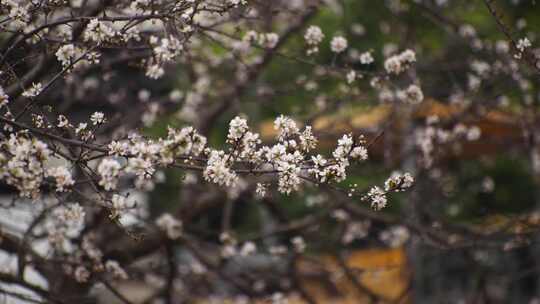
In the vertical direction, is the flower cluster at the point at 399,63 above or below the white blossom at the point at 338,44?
below

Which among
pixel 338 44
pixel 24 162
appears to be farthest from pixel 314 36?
pixel 24 162

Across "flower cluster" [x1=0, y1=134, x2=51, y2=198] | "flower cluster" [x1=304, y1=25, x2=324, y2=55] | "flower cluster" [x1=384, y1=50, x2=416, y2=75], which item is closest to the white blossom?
"flower cluster" [x1=304, y1=25, x2=324, y2=55]

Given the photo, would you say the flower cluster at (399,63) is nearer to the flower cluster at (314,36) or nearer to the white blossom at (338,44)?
the white blossom at (338,44)

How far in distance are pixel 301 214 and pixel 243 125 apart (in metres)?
7.72

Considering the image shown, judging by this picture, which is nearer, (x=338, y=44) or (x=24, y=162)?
(x=24, y=162)

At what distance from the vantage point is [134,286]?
10.8m

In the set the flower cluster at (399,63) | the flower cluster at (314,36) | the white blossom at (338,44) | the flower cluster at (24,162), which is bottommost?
the flower cluster at (24,162)

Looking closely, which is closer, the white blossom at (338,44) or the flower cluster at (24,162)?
the flower cluster at (24,162)

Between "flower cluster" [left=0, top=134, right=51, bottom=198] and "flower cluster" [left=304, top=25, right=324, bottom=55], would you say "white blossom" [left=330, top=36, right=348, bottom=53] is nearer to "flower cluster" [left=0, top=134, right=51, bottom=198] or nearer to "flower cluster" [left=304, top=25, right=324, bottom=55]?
"flower cluster" [left=304, top=25, right=324, bottom=55]

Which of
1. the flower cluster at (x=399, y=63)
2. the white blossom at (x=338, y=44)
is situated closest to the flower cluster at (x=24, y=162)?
the white blossom at (x=338, y=44)

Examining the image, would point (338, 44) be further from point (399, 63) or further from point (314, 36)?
point (399, 63)

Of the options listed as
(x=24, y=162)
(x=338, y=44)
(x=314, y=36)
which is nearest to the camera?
(x=24, y=162)

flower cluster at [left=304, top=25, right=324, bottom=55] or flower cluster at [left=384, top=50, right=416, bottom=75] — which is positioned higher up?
flower cluster at [left=304, top=25, right=324, bottom=55]

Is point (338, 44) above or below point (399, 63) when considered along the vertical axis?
above
